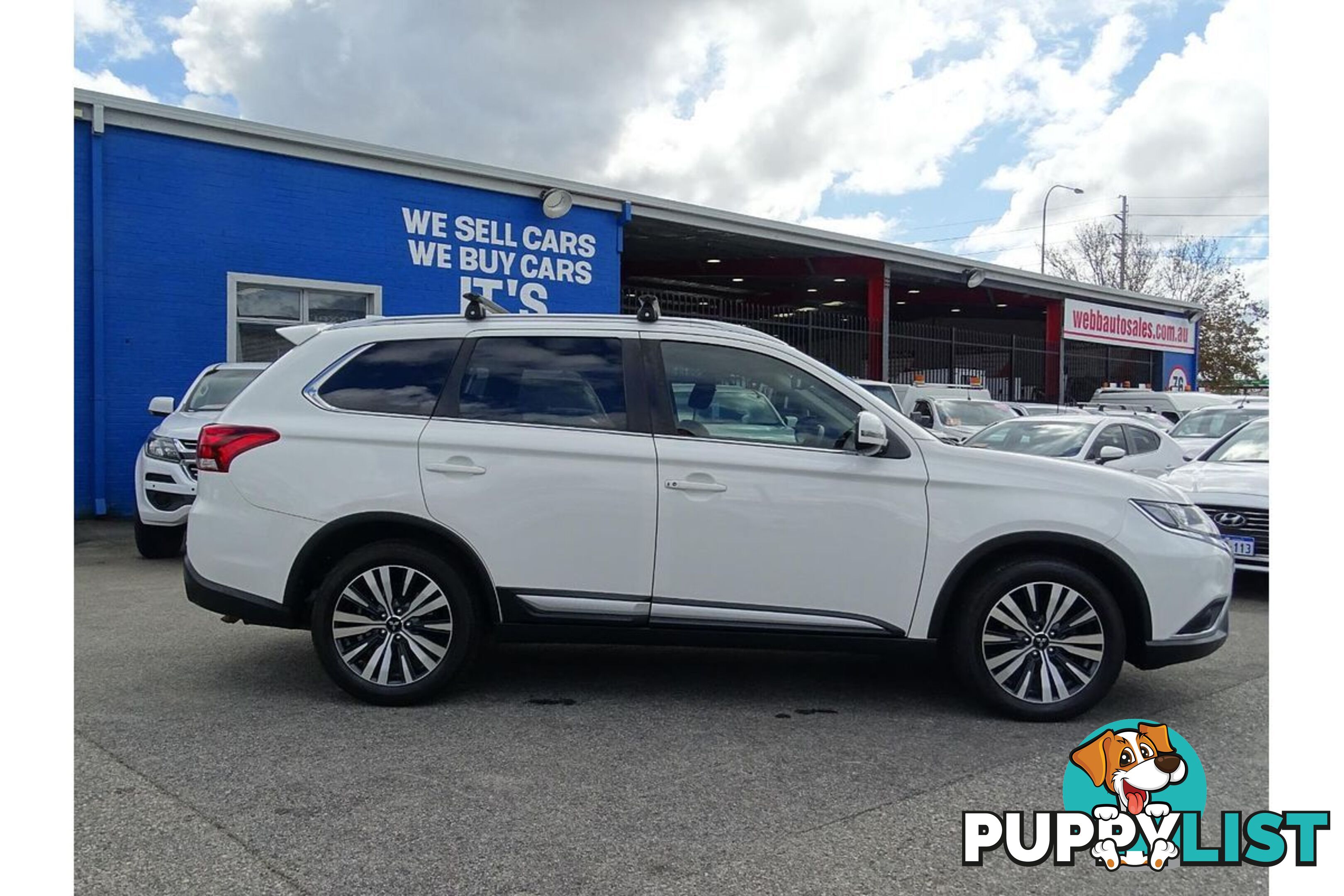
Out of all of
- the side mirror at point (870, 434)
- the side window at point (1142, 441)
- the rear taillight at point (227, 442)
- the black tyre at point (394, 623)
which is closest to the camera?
the side mirror at point (870, 434)

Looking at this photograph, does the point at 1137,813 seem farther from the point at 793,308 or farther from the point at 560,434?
the point at 793,308

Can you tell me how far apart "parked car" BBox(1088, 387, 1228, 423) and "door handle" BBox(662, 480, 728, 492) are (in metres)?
20.2

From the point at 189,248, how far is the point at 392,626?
10.3m

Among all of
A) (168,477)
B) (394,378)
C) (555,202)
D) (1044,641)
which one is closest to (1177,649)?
(1044,641)

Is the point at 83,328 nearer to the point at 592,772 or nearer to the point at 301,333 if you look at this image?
the point at 301,333

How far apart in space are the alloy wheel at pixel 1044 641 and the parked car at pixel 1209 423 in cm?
1020

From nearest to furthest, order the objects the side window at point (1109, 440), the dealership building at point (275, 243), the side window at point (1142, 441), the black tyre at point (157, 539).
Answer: the black tyre at point (157, 539), the side window at point (1109, 440), the side window at point (1142, 441), the dealership building at point (275, 243)

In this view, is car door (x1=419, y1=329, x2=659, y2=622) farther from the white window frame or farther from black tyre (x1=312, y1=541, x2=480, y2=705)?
the white window frame

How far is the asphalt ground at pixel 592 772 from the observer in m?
3.39

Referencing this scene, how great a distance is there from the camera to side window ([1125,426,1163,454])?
11.6 metres

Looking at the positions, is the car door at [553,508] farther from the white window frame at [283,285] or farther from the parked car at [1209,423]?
the parked car at [1209,423]

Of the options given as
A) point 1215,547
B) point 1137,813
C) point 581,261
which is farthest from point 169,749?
point 581,261

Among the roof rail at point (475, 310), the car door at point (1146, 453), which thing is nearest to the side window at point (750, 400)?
the roof rail at point (475, 310)
